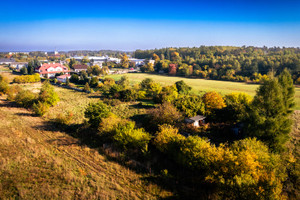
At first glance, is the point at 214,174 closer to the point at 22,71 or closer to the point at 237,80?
the point at 237,80

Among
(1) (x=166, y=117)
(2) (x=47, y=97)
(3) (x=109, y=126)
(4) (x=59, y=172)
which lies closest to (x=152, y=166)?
(3) (x=109, y=126)

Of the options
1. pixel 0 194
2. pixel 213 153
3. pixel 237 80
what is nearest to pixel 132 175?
pixel 213 153

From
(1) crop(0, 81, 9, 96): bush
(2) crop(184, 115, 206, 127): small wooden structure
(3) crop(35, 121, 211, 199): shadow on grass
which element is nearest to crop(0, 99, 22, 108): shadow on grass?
(1) crop(0, 81, 9, 96): bush

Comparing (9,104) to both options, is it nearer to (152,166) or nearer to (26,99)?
(26,99)

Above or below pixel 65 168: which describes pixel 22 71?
above

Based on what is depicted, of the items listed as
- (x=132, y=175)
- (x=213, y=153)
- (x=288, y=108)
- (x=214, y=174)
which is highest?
(x=288, y=108)

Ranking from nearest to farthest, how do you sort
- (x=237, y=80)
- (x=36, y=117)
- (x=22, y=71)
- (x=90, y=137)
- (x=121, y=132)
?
1. (x=121, y=132)
2. (x=90, y=137)
3. (x=36, y=117)
4. (x=237, y=80)
5. (x=22, y=71)
